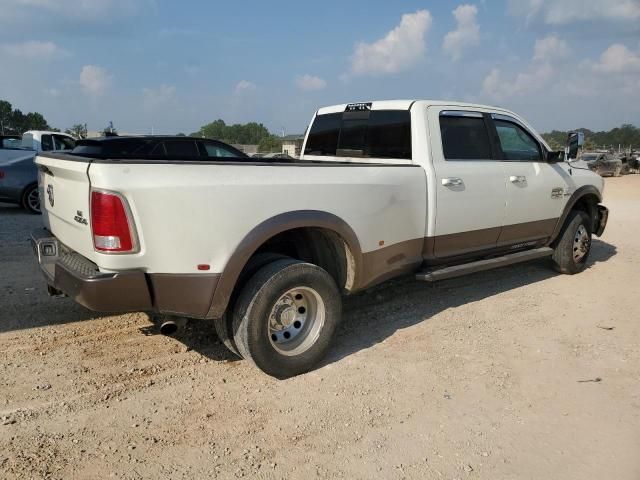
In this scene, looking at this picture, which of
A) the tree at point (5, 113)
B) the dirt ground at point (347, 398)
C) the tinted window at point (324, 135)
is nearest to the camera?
the dirt ground at point (347, 398)

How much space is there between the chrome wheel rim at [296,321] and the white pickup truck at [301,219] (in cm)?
1

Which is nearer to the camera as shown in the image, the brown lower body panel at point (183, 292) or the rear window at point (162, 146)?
the brown lower body panel at point (183, 292)

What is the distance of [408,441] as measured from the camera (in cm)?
293

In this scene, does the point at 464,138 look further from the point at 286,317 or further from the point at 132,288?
the point at 132,288

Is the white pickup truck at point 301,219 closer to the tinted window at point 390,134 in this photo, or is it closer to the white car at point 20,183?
the tinted window at point 390,134

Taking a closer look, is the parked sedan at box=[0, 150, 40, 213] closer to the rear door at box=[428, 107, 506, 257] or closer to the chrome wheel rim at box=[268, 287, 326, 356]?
the chrome wheel rim at box=[268, 287, 326, 356]

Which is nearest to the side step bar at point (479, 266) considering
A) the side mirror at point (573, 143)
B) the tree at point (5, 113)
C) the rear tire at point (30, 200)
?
the side mirror at point (573, 143)

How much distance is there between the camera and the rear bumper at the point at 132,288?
2953mm

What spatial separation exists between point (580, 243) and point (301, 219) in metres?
4.53

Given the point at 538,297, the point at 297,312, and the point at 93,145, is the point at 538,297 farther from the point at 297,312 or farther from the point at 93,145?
the point at 93,145

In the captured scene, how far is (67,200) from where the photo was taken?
336cm

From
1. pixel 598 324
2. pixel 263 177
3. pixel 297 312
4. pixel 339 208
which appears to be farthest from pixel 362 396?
pixel 598 324

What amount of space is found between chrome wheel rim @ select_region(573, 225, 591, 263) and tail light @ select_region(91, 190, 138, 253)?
17.8ft

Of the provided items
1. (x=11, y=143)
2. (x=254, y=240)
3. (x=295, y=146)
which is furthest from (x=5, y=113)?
(x=254, y=240)
